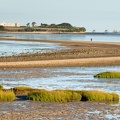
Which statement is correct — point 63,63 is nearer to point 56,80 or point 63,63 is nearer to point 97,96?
point 56,80

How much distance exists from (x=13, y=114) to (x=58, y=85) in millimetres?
11350

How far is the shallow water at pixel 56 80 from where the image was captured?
29828mm

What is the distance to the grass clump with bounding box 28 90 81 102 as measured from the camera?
2281 centimetres

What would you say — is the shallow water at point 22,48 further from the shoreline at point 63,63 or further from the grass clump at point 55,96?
the grass clump at point 55,96

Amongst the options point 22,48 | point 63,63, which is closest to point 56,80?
point 63,63

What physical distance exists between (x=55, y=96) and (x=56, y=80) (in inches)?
426

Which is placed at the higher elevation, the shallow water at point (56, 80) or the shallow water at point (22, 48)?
the shallow water at point (56, 80)

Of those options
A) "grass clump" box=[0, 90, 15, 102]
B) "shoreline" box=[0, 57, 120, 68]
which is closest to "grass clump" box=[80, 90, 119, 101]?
"grass clump" box=[0, 90, 15, 102]

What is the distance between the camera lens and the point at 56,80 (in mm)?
33750

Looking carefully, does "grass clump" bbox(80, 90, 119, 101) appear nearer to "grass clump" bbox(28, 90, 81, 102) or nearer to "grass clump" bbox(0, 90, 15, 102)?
"grass clump" bbox(28, 90, 81, 102)

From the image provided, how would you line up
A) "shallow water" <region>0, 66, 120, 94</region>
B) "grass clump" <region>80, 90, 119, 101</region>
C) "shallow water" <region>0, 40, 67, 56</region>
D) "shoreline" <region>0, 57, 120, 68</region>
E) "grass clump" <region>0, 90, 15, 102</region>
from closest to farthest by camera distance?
1. "grass clump" <region>0, 90, 15, 102</region>
2. "grass clump" <region>80, 90, 119, 101</region>
3. "shallow water" <region>0, 66, 120, 94</region>
4. "shoreline" <region>0, 57, 120, 68</region>
5. "shallow water" <region>0, 40, 67, 56</region>

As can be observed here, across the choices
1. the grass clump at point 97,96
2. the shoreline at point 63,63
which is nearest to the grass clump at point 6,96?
the grass clump at point 97,96

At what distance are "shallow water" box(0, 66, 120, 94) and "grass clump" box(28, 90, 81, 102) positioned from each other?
15.2 feet

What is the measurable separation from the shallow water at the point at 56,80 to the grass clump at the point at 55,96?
464 centimetres
